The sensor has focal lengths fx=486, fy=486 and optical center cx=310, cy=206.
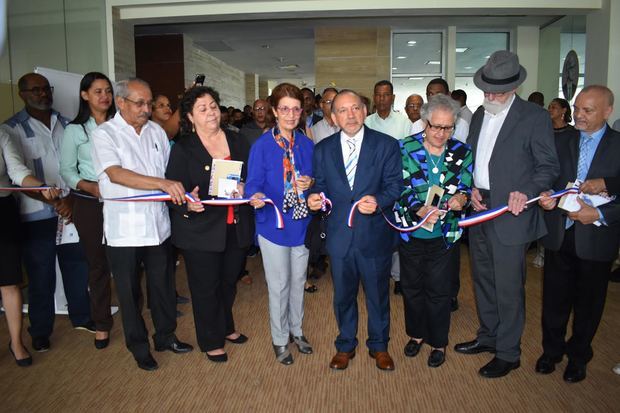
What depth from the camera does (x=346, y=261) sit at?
308cm

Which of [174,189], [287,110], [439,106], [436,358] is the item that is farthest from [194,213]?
[436,358]

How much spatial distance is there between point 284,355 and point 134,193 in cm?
149

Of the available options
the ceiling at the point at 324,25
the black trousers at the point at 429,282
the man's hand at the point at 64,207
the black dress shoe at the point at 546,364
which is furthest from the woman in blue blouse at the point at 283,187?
the ceiling at the point at 324,25

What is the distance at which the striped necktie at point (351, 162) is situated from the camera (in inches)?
119

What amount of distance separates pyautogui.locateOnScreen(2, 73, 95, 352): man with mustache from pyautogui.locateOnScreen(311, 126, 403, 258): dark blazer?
204cm

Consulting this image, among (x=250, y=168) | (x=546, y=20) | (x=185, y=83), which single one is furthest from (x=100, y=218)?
(x=546, y=20)

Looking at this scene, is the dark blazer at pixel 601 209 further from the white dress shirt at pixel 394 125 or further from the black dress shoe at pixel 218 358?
the black dress shoe at pixel 218 358

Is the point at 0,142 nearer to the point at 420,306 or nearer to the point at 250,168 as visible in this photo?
the point at 250,168

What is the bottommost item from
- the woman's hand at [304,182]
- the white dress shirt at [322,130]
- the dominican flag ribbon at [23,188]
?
the dominican flag ribbon at [23,188]

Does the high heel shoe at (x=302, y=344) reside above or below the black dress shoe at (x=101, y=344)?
above

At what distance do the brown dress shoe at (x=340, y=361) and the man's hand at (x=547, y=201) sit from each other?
1.55 m

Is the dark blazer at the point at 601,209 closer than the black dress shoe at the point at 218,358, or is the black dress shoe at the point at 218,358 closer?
the dark blazer at the point at 601,209

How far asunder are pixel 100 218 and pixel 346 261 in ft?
6.17

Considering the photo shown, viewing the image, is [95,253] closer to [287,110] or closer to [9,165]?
[9,165]
